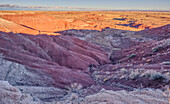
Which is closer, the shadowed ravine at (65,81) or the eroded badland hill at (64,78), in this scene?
the eroded badland hill at (64,78)

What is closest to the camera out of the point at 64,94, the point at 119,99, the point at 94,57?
the point at 119,99

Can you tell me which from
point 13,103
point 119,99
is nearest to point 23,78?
point 13,103

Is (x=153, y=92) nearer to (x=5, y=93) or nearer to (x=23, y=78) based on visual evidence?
(x=5, y=93)

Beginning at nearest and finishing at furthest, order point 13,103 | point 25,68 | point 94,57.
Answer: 1. point 13,103
2. point 25,68
3. point 94,57

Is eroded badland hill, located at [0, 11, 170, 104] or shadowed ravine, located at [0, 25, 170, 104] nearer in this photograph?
eroded badland hill, located at [0, 11, 170, 104]

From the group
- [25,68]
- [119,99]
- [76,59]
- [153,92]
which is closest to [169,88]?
[153,92]

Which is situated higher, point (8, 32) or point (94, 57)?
point (8, 32)

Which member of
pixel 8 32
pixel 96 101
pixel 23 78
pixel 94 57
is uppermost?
pixel 8 32

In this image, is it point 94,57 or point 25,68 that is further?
point 94,57

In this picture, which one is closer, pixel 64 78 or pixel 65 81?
pixel 65 81
